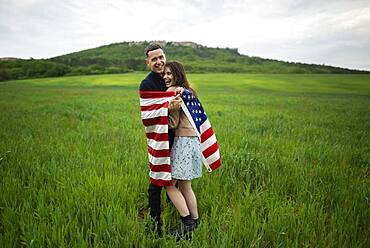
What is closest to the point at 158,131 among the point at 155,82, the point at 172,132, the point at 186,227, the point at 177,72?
the point at 172,132

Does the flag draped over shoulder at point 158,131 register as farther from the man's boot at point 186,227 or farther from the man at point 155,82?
the man's boot at point 186,227

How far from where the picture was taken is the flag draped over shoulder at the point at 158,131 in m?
2.48

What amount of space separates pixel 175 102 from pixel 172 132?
0.39 meters

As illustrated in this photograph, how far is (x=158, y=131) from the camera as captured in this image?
249 centimetres

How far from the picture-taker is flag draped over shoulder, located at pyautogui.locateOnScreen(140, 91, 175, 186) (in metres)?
2.48

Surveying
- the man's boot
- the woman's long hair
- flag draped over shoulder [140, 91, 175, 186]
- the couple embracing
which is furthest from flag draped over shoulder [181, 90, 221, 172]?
the man's boot

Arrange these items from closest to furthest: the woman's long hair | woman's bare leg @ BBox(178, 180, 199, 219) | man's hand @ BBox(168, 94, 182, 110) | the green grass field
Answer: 1. the green grass field
2. man's hand @ BBox(168, 94, 182, 110)
3. the woman's long hair
4. woman's bare leg @ BBox(178, 180, 199, 219)

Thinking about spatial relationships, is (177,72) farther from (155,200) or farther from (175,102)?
(155,200)

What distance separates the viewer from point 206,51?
497ft

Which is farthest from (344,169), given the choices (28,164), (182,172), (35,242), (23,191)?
(28,164)

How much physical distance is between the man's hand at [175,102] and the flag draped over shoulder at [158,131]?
47 millimetres

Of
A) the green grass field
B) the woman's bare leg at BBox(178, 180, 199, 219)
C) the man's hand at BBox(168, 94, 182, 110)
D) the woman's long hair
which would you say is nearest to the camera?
the green grass field

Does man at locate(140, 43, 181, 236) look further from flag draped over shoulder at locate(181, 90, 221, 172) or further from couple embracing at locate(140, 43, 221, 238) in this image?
flag draped over shoulder at locate(181, 90, 221, 172)

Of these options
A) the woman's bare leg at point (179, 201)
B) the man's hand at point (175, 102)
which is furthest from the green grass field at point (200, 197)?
the man's hand at point (175, 102)
